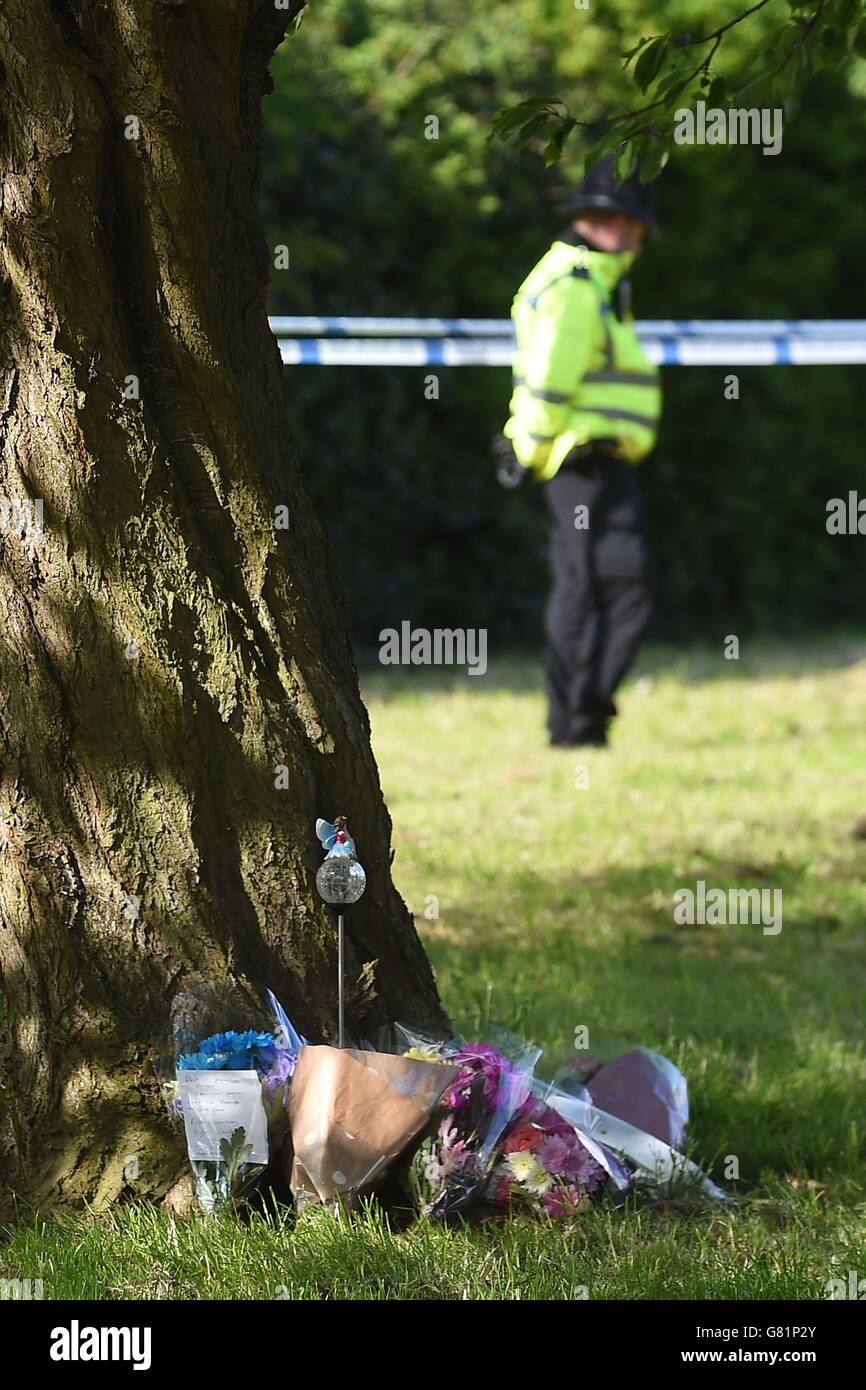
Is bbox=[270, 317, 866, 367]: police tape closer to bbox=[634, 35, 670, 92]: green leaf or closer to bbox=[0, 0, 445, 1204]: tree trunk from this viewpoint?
bbox=[634, 35, 670, 92]: green leaf

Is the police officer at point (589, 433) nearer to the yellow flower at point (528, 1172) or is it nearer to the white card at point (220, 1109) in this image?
the yellow flower at point (528, 1172)

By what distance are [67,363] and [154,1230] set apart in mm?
1514

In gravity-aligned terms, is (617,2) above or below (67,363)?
above

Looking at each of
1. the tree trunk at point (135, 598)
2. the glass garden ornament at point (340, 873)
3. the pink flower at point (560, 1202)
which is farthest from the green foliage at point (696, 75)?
the pink flower at point (560, 1202)

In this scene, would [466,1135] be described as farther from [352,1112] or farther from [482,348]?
[482,348]

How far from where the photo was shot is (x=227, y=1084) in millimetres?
2951

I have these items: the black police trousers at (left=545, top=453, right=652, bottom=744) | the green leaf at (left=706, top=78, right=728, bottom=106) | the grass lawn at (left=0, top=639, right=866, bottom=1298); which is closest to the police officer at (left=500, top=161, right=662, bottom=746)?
the black police trousers at (left=545, top=453, right=652, bottom=744)

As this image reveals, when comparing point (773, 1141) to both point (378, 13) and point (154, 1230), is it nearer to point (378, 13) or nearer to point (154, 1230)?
point (154, 1230)

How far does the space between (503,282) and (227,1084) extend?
31.7ft

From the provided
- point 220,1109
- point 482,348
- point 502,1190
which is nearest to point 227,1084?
point 220,1109

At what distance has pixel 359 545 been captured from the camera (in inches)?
455

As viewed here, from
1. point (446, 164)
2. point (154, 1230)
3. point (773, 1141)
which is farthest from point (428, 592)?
point (154, 1230)

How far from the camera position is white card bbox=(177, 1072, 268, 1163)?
116 inches

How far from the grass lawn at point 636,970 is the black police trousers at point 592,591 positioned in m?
0.23
